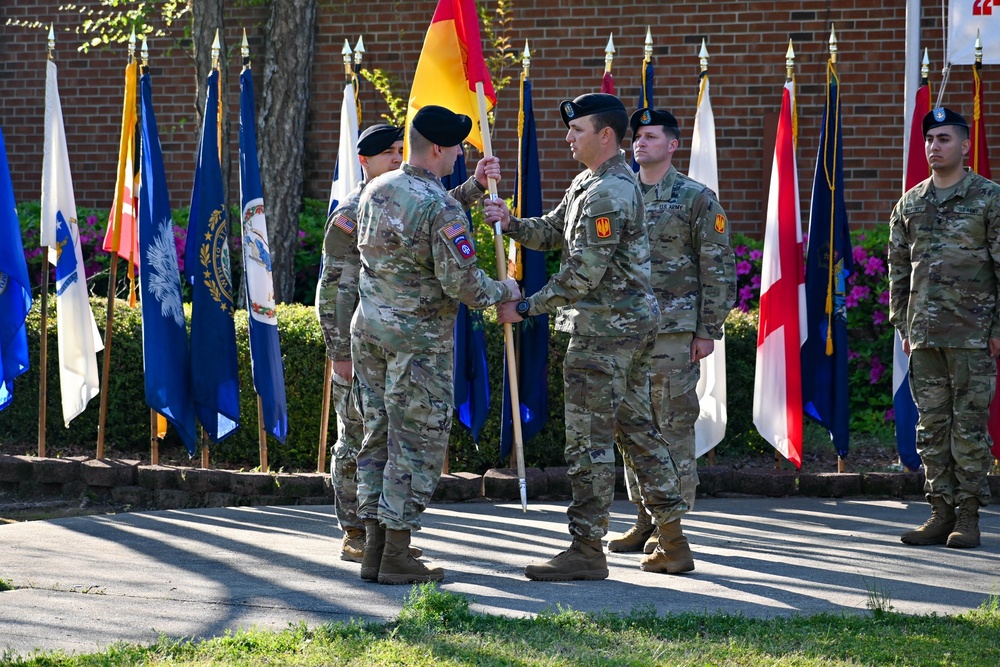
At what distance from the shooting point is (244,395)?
8.06 metres

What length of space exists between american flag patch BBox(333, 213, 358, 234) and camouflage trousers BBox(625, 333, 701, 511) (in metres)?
1.61

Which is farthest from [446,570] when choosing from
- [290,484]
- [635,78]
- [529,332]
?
[635,78]

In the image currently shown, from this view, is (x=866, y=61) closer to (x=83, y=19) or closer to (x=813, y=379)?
(x=813, y=379)

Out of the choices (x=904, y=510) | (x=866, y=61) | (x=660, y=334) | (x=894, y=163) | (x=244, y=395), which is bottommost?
(x=904, y=510)

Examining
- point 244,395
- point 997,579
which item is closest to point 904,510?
point 997,579

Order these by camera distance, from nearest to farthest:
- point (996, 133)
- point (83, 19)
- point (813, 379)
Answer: point (813, 379) < point (996, 133) < point (83, 19)

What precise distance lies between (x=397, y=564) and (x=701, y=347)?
1.90 metres

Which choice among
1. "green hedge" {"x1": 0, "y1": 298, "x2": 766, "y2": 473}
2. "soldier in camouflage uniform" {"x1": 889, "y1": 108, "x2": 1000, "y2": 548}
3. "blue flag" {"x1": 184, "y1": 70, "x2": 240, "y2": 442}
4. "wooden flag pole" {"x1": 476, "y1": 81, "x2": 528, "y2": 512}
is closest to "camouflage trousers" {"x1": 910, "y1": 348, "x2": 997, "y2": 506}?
"soldier in camouflage uniform" {"x1": 889, "y1": 108, "x2": 1000, "y2": 548}

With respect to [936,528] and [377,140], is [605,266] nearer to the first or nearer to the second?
[377,140]

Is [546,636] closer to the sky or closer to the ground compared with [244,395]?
closer to the ground

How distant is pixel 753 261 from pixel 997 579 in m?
4.85

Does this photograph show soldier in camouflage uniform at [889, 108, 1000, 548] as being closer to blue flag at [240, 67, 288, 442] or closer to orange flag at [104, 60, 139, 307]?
blue flag at [240, 67, 288, 442]

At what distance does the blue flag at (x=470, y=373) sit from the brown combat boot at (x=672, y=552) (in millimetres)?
2311

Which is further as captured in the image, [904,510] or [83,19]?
[83,19]
